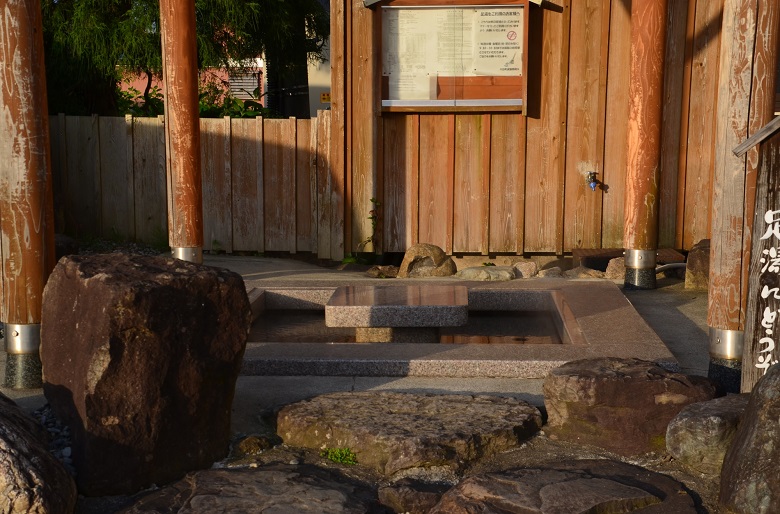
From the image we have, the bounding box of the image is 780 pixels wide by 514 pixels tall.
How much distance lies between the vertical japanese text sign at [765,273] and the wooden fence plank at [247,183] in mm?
6909

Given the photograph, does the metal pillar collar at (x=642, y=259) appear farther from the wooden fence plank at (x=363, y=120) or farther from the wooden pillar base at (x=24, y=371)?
the wooden pillar base at (x=24, y=371)

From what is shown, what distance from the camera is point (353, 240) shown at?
984cm

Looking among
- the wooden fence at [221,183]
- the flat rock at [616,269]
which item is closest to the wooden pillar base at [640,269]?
the flat rock at [616,269]

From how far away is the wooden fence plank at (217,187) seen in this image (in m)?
10.6

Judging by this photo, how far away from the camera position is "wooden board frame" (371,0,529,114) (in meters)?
9.39

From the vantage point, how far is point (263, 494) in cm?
377

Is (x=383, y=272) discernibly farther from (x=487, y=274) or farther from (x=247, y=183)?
(x=247, y=183)

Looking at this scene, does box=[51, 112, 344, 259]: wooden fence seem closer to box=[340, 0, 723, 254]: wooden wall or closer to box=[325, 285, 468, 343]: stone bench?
box=[340, 0, 723, 254]: wooden wall

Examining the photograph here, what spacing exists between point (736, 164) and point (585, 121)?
4.83 metres

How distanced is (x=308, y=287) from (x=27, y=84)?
3.21 meters

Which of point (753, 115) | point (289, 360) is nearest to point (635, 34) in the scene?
point (753, 115)

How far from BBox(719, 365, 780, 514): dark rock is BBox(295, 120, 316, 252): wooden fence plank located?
7.15 m

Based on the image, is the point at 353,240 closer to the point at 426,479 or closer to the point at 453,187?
the point at 453,187

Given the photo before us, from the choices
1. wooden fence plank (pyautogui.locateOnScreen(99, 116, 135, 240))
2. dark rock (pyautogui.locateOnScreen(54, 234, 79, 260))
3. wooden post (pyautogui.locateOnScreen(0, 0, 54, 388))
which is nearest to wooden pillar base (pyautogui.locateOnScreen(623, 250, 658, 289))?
wooden post (pyautogui.locateOnScreen(0, 0, 54, 388))
